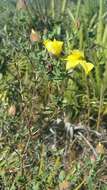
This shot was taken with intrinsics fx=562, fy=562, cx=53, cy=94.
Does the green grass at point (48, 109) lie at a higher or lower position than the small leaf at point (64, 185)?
higher

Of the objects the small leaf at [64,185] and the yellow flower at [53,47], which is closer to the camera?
the small leaf at [64,185]

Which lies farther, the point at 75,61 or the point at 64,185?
the point at 75,61

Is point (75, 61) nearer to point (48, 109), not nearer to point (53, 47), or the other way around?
point (53, 47)

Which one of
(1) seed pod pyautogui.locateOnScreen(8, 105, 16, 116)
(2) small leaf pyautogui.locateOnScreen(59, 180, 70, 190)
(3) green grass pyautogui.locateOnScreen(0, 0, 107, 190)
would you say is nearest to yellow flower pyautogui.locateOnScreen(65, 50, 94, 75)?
(3) green grass pyautogui.locateOnScreen(0, 0, 107, 190)

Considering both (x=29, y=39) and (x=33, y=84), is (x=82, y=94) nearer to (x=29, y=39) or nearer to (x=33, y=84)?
(x=33, y=84)

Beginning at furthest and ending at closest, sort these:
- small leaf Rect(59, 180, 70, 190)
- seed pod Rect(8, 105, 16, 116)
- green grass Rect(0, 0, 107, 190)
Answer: seed pod Rect(8, 105, 16, 116)
green grass Rect(0, 0, 107, 190)
small leaf Rect(59, 180, 70, 190)

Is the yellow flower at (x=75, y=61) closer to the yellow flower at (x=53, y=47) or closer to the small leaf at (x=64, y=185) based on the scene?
the yellow flower at (x=53, y=47)

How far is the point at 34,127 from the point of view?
8.45ft

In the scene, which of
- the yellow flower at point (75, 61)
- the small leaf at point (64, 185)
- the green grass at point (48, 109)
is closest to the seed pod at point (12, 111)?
the green grass at point (48, 109)

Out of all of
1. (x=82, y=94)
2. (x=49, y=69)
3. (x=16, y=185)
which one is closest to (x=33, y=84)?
(x=82, y=94)

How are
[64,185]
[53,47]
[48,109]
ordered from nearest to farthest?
[64,185]
[53,47]
[48,109]

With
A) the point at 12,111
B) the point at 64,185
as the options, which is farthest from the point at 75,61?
the point at 64,185

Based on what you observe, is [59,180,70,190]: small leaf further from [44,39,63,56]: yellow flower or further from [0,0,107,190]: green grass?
[44,39,63,56]: yellow flower

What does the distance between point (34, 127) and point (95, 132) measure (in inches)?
11.4
